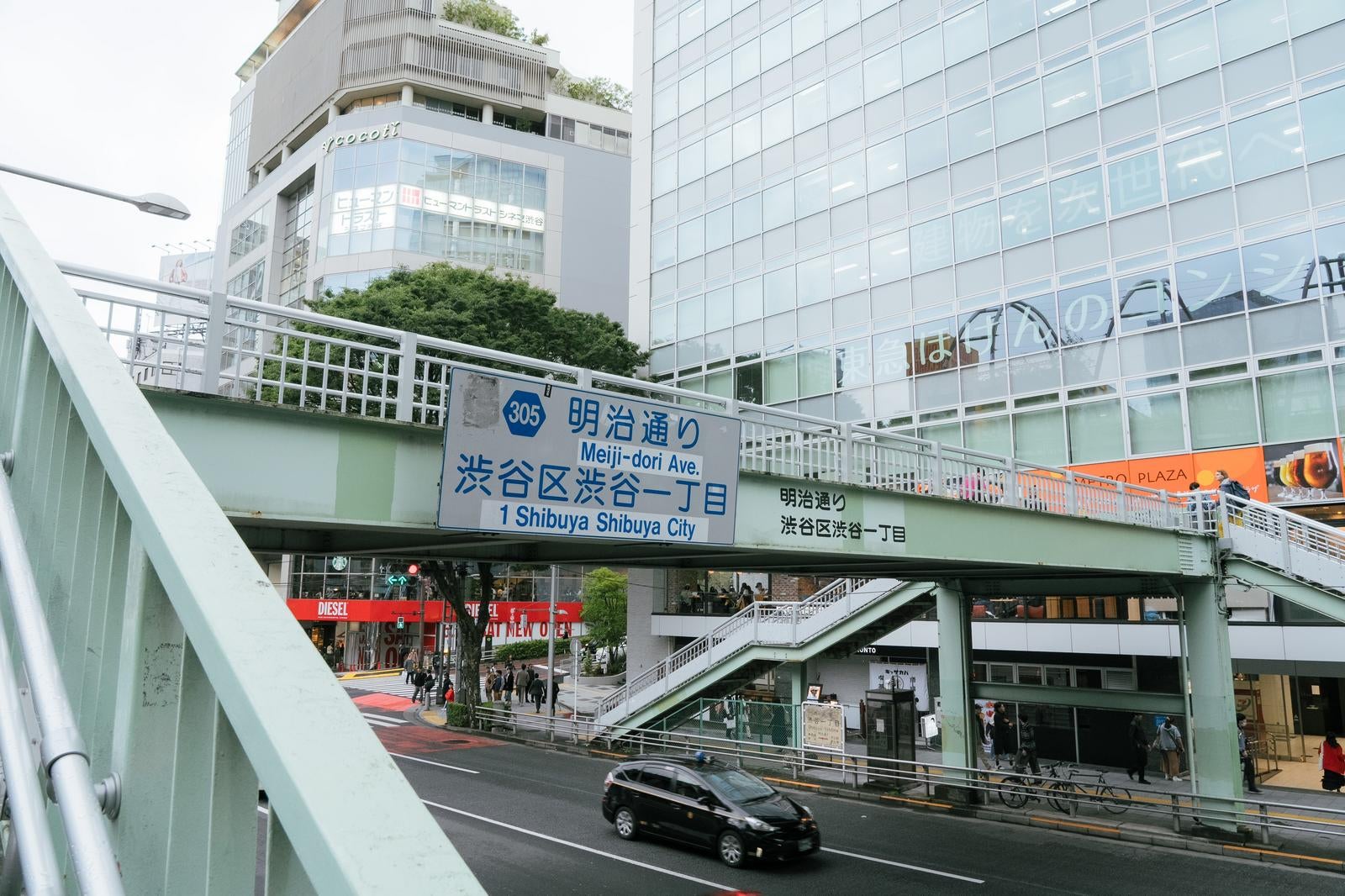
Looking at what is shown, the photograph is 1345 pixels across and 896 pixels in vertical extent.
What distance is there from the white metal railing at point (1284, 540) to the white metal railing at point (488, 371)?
869mm

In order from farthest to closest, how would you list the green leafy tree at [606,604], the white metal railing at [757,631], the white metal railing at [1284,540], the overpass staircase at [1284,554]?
1. the green leafy tree at [606,604]
2. the white metal railing at [757,631]
3. the white metal railing at [1284,540]
4. the overpass staircase at [1284,554]

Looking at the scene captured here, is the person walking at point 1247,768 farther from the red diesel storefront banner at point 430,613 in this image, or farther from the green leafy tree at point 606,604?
the red diesel storefront banner at point 430,613

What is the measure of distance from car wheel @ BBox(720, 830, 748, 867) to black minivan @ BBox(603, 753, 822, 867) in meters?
0.01

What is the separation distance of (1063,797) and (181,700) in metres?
21.0

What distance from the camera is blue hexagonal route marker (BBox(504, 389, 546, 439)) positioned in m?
8.74

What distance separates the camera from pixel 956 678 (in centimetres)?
2155

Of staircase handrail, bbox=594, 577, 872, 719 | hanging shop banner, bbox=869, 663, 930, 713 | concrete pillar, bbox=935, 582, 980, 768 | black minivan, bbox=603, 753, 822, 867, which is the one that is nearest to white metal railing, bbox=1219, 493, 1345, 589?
concrete pillar, bbox=935, 582, 980, 768

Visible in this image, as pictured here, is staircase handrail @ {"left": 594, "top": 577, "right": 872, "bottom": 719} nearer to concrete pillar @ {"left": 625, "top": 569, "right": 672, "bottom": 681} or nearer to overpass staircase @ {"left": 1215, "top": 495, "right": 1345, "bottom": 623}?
concrete pillar @ {"left": 625, "top": 569, "right": 672, "bottom": 681}

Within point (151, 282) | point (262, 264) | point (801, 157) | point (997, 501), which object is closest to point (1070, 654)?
point (997, 501)

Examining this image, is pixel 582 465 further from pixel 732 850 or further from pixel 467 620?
pixel 467 620

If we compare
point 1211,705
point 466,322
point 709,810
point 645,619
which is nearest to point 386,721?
point 645,619

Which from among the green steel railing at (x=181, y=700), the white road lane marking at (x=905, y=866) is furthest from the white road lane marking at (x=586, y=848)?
the green steel railing at (x=181, y=700)

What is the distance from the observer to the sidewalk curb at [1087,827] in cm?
1588

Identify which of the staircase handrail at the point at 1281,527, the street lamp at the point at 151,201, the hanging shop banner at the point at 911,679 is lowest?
the hanging shop banner at the point at 911,679
